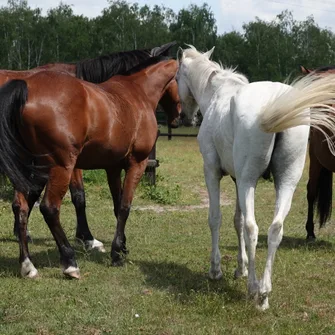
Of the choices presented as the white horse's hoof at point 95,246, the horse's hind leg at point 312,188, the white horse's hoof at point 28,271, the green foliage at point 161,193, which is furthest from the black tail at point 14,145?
the green foliage at point 161,193

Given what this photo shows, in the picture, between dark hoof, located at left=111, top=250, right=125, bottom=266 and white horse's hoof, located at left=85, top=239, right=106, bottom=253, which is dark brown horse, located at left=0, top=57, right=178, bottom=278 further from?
white horse's hoof, located at left=85, top=239, right=106, bottom=253

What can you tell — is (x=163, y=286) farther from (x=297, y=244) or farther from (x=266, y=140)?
(x=297, y=244)

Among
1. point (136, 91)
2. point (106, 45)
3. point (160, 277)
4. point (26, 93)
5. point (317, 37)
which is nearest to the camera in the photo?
point (26, 93)

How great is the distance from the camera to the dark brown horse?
18.3 feet

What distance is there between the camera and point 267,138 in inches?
194

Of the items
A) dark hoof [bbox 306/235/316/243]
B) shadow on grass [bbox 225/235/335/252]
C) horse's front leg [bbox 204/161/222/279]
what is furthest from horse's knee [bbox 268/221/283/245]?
dark hoof [bbox 306/235/316/243]

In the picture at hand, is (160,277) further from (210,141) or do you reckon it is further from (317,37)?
(317,37)

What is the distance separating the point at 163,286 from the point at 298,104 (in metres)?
2.10

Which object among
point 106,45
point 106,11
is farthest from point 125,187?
point 106,11

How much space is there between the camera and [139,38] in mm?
54750

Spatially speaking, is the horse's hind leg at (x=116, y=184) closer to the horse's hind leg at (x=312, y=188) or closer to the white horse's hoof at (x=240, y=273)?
the white horse's hoof at (x=240, y=273)

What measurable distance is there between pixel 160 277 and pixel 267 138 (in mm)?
1964

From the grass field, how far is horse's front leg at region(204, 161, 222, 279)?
13 cm

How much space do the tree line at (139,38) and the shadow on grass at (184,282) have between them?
44.1 meters
